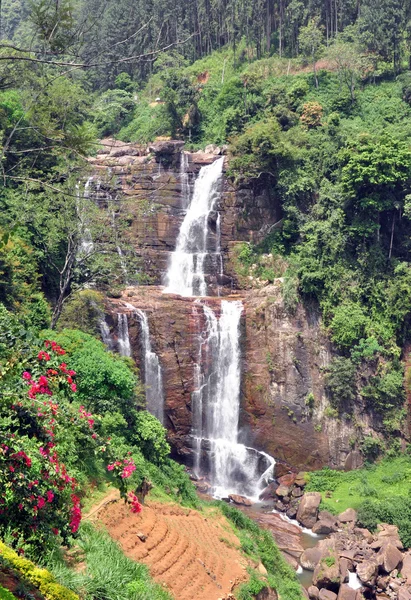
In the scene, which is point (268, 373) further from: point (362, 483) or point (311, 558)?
point (311, 558)

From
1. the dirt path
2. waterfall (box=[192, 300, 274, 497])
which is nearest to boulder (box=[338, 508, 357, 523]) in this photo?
waterfall (box=[192, 300, 274, 497])

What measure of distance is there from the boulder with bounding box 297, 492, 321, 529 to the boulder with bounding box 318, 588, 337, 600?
3.78 m

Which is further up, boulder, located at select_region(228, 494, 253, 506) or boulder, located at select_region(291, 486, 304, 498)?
boulder, located at select_region(291, 486, 304, 498)

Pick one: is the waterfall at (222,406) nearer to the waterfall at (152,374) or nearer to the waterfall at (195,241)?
the waterfall at (152,374)

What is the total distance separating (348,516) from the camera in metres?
19.6

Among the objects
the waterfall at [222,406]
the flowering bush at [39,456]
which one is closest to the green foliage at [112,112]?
the waterfall at [222,406]

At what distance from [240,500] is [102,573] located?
Answer: 46.1 ft

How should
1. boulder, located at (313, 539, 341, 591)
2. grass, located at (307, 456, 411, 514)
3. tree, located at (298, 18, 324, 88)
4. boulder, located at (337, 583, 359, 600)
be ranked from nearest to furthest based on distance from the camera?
boulder, located at (337, 583, 359, 600) < boulder, located at (313, 539, 341, 591) < grass, located at (307, 456, 411, 514) < tree, located at (298, 18, 324, 88)

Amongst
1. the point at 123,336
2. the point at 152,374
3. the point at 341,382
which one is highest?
the point at 123,336

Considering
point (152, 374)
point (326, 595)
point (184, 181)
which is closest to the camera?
point (326, 595)

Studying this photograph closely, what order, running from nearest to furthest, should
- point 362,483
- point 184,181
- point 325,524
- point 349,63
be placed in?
point 325,524, point 362,483, point 184,181, point 349,63

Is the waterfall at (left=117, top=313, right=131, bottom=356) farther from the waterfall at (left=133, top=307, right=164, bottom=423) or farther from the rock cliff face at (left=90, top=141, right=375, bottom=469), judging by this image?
the waterfall at (left=133, top=307, right=164, bottom=423)

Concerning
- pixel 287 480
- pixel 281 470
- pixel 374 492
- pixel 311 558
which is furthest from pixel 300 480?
pixel 311 558

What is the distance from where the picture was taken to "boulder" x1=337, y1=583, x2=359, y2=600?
50.5 feet
